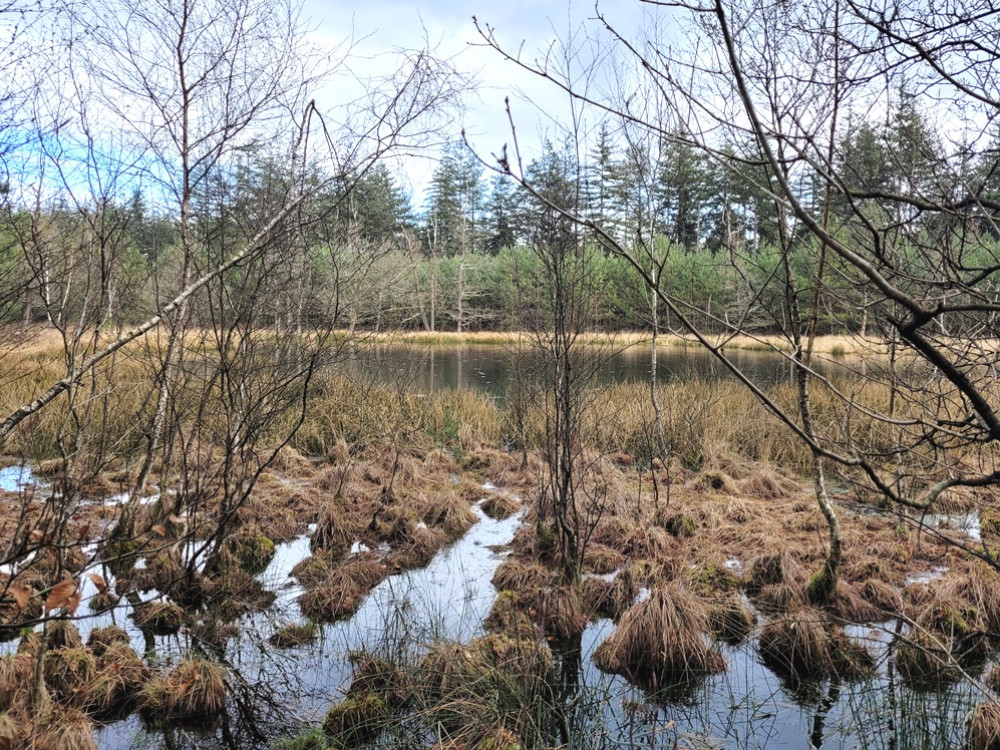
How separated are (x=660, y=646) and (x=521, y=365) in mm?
4367

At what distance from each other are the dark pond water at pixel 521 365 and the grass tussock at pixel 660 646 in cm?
174

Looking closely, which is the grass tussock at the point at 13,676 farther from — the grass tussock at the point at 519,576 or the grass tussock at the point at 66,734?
the grass tussock at the point at 519,576

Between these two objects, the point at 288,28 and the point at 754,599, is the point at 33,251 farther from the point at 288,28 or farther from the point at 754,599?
the point at 754,599

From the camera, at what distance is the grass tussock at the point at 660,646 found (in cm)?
411

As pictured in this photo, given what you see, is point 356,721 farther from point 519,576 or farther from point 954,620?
point 954,620

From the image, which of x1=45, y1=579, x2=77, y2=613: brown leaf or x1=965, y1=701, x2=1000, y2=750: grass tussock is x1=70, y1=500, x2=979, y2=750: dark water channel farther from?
x1=45, y1=579, x2=77, y2=613: brown leaf

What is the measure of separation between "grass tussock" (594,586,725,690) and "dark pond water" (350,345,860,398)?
5.69 feet

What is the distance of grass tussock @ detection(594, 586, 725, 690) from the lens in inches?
162

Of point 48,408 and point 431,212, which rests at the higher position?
point 431,212

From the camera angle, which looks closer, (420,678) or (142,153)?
(420,678)

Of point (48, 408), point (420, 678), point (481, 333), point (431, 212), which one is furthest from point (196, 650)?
point (431, 212)

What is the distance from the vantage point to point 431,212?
123ft

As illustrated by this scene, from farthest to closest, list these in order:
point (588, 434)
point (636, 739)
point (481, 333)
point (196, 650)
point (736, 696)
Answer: point (481, 333)
point (588, 434)
point (196, 650)
point (736, 696)
point (636, 739)

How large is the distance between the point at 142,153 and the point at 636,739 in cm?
455
